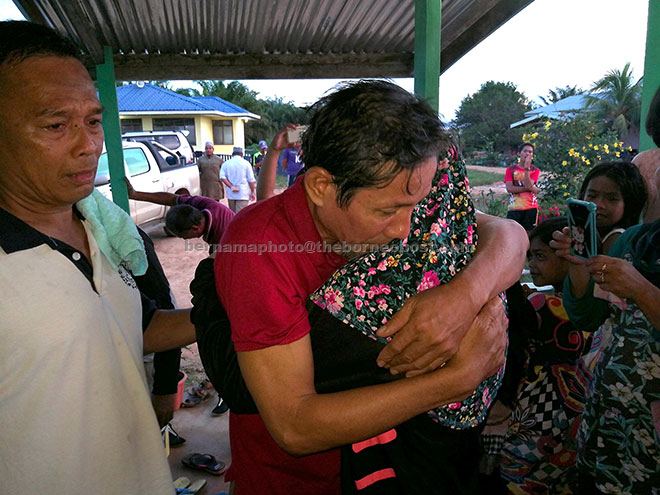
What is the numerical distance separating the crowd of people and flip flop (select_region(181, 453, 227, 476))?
243 centimetres

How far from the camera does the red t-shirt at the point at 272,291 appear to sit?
0.91 meters

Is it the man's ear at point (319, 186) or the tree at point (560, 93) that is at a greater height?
the tree at point (560, 93)

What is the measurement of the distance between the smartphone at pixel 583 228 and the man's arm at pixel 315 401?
1.44 metres

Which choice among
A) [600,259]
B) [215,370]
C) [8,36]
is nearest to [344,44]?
[600,259]

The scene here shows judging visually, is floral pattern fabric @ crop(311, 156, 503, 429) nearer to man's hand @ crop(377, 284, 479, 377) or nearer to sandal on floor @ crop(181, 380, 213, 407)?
man's hand @ crop(377, 284, 479, 377)

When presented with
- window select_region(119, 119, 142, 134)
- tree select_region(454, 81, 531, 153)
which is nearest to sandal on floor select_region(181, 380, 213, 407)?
window select_region(119, 119, 142, 134)

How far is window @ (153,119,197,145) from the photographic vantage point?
30719 mm

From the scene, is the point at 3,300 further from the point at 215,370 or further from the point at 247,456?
the point at 247,456

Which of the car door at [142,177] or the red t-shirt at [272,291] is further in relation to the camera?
the car door at [142,177]

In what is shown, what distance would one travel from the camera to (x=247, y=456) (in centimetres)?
126

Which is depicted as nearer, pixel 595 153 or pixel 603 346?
pixel 603 346

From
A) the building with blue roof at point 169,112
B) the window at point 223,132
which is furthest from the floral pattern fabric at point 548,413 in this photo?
the window at point 223,132

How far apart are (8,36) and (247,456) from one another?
1.28 metres

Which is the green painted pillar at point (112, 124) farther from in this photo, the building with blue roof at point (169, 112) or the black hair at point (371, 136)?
the building with blue roof at point (169, 112)
